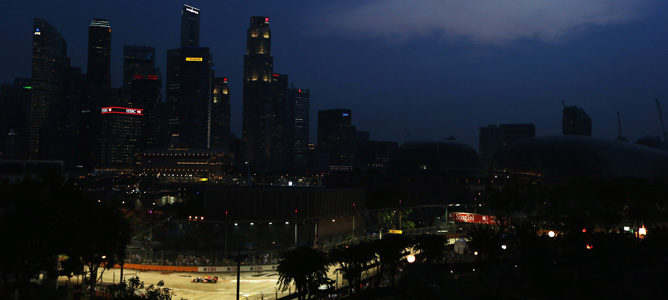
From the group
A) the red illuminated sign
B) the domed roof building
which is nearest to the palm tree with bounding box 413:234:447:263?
the red illuminated sign

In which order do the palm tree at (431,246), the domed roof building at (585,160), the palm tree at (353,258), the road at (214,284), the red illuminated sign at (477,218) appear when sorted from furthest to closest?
the domed roof building at (585,160), the red illuminated sign at (477,218), the palm tree at (431,246), the road at (214,284), the palm tree at (353,258)

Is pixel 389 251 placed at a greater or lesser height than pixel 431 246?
greater

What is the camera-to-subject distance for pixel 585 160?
14100cm

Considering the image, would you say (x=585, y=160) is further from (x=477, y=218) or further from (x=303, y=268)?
(x=303, y=268)

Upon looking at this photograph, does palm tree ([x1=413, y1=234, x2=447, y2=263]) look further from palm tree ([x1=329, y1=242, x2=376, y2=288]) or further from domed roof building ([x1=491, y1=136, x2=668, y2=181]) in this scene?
domed roof building ([x1=491, y1=136, x2=668, y2=181])

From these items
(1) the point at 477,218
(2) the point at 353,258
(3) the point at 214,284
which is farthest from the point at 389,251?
(1) the point at 477,218

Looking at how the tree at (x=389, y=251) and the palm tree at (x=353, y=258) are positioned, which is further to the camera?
the tree at (x=389, y=251)

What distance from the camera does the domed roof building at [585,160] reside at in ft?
456

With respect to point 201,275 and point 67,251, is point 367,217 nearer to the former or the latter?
point 201,275

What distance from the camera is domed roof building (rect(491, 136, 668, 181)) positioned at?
139 m

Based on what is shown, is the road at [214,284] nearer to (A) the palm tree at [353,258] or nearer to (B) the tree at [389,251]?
(A) the palm tree at [353,258]

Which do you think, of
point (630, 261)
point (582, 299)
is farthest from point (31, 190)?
point (630, 261)

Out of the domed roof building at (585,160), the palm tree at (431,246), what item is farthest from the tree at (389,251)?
the domed roof building at (585,160)

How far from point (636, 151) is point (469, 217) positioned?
81380mm
